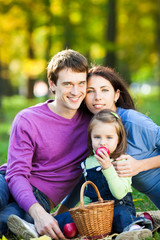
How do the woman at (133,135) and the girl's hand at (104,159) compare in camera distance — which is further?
the woman at (133,135)

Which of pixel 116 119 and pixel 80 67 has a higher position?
pixel 80 67

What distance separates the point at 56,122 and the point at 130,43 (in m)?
17.3

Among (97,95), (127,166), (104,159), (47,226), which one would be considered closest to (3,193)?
(47,226)

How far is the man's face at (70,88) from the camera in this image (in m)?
3.83

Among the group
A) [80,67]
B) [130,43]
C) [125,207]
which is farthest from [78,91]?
[130,43]

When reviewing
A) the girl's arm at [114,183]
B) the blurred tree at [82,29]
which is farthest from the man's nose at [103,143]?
the blurred tree at [82,29]

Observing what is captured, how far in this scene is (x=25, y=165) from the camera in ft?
12.0

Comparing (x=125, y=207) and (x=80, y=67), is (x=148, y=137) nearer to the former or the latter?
(x=125, y=207)

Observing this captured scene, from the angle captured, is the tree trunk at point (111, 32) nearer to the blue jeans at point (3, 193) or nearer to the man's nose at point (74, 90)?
the man's nose at point (74, 90)

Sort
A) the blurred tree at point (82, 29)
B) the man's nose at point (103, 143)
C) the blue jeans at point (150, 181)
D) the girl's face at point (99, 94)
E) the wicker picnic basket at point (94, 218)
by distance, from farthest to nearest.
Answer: the blurred tree at point (82, 29) → the girl's face at point (99, 94) → the blue jeans at point (150, 181) → the man's nose at point (103, 143) → the wicker picnic basket at point (94, 218)

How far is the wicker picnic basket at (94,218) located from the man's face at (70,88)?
92 cm

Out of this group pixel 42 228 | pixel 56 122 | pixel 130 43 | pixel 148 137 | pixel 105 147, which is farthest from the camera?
pixel 130 43

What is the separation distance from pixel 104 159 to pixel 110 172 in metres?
0.12

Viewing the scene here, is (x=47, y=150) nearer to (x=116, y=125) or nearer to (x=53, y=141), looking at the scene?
(x=53, y=141)
